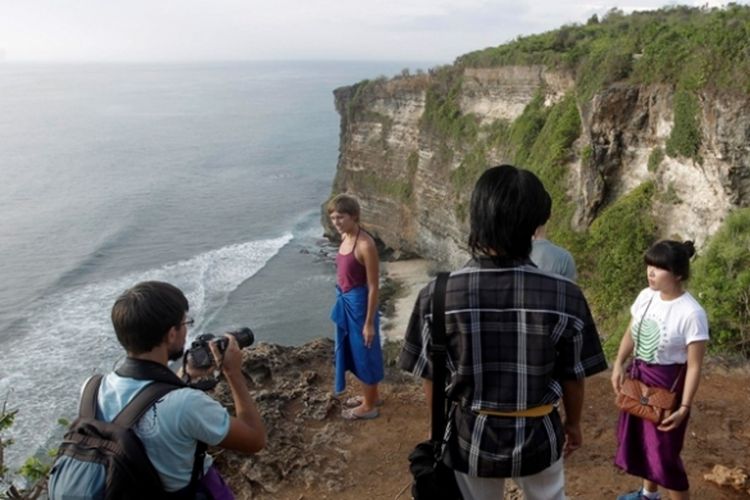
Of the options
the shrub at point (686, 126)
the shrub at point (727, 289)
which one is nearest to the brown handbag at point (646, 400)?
the shrub at point (727, 289)

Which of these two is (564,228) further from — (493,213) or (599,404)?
(493,213)

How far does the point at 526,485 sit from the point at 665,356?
145 cm

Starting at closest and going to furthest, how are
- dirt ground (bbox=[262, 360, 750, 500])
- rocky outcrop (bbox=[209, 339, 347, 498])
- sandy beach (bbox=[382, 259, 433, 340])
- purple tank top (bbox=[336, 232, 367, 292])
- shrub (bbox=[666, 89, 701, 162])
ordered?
dirt ground (bbox=[262, 360, 750, 500])
rocky outcrop (bbox=[209, 339, 347, 498])
purple tank top (bbox=[336, 232, 367, 292])
shrub (bbox=[666, 89, 701, 162])
sandy beach (bbox=[382, 259, 433, 340])

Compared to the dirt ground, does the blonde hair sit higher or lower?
higher

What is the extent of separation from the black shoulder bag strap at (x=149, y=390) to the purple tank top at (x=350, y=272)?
301cm

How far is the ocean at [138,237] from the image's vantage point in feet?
70.6

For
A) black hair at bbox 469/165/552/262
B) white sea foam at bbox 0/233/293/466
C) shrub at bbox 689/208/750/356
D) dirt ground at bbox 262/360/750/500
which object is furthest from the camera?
white sea foam at bbox 0/233/293/466

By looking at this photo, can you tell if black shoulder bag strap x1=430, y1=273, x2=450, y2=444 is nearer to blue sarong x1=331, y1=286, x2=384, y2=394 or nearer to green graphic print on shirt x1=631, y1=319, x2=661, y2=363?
green graphic print on shirt x1=631, y1=319, x2=661, y2=363

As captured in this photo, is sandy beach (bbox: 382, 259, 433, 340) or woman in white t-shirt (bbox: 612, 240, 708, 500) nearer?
woman in white t-shirt (bbox: 612, 240, 708, 500)

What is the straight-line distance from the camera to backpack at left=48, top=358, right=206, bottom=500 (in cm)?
217

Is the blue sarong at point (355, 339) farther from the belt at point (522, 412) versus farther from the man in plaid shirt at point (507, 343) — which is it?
the belt at point (522, 412)

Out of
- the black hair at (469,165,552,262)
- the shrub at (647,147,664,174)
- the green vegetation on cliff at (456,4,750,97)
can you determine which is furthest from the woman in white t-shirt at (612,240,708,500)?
the shrub at (647,147,664,174)

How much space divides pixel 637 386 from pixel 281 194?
47.6 meters

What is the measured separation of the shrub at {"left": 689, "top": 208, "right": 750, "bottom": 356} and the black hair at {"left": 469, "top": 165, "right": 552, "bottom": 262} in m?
6.21
